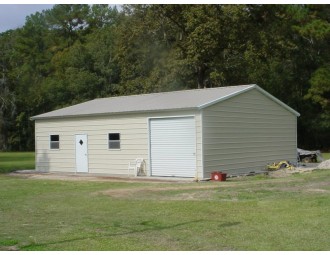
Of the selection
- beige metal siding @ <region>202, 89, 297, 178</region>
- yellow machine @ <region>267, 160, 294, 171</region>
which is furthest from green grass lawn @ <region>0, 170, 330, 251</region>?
yellow machine @ <region>267, 160, 294, 171</region>

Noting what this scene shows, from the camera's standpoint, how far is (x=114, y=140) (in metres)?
21.8

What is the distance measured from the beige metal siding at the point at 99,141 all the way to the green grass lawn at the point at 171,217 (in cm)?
511

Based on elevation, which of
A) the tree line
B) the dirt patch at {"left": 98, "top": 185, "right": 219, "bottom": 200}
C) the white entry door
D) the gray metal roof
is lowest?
the dirt patch at {"left": 98, "top": 185, "right": 219, "bottom": 200}

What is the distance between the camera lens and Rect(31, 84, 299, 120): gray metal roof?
19.7 metres

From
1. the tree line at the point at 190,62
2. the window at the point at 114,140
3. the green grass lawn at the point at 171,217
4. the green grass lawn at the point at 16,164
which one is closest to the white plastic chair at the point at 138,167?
the window at the point at 114,140

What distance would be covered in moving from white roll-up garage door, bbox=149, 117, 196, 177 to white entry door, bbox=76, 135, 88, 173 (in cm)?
397

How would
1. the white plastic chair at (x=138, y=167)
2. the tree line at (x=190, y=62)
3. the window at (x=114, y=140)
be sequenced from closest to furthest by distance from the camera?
the white plastic chair at (x=138, y=167) < the window at (x=114, y=140) < the tree line at (x=190, y=62)

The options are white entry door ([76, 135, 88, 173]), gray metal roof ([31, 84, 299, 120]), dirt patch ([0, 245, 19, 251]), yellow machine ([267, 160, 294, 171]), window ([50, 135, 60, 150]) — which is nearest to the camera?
dirt patch ([0, 245, 19, 251])

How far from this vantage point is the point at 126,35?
123 ft

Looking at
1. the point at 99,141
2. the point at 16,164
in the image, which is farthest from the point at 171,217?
the point at 16,164

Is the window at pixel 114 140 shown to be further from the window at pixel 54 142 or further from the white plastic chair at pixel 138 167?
the window at pixel 54 142

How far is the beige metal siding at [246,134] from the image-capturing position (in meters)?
19.2

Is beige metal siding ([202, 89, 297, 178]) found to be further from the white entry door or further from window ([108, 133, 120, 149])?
the white entry door

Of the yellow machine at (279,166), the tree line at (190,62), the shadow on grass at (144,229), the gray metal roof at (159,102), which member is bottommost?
the shadow on grass at (144,229)
